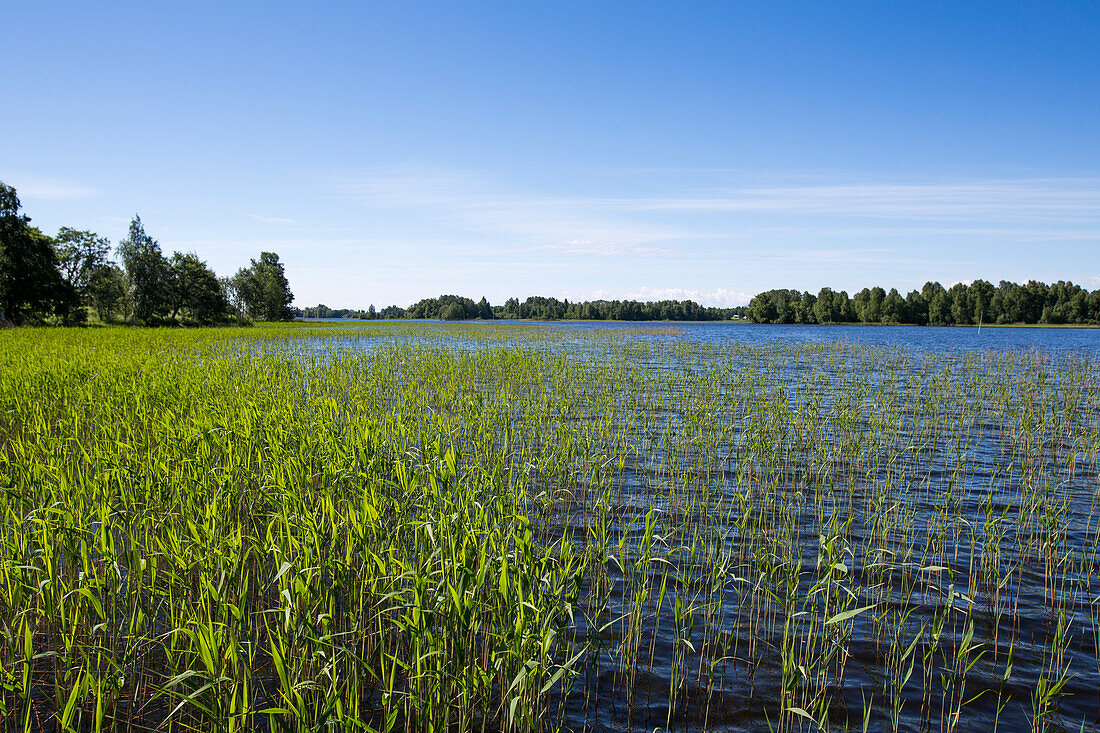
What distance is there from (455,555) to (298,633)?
3.50 ft

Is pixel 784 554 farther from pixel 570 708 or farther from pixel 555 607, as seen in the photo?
pixel 555 607

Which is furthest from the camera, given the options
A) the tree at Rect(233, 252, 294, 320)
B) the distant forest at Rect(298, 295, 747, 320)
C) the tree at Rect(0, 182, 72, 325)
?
the distant forest at Rect(298, 295, 747, 320)

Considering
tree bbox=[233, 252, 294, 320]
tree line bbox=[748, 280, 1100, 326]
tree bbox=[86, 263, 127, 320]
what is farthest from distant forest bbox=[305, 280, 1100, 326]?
tree bbox=[86, 263, 127, 320]

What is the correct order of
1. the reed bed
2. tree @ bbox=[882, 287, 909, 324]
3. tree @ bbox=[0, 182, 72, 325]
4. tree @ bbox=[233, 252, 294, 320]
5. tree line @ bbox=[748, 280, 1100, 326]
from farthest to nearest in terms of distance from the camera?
tree @ bbox=[882, 287, 909, 324] < tree line @ bbox=[748, 280, 1100, 326] < tree @ bbox=[233, 252, 294, 320] < tree @ bbox=[0, 182, 72, 325] < the reed bed

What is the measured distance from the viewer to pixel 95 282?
54875mm

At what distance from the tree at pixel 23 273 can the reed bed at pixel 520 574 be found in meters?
37.8

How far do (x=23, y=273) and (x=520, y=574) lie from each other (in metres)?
53.0

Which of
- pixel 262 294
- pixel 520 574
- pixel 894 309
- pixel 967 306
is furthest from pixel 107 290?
pixel 967 306

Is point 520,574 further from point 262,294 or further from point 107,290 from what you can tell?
point 262,294

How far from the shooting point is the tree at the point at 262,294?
8075 centimetres

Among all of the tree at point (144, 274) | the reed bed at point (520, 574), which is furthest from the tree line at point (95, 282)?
the reed bed at point (520, 574)

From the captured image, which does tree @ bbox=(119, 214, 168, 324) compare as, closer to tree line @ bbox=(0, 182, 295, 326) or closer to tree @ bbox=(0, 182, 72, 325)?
tree line @ bbox=(0, 182, 295, 326)

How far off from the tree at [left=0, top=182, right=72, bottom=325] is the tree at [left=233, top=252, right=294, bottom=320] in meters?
36.0

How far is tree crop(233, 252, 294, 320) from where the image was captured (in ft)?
265
